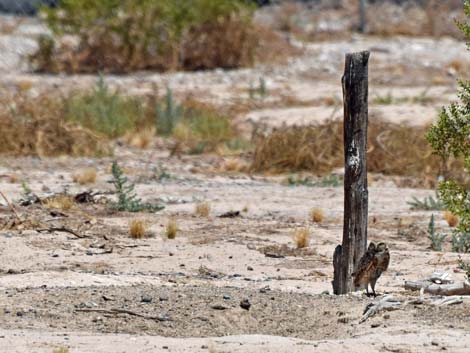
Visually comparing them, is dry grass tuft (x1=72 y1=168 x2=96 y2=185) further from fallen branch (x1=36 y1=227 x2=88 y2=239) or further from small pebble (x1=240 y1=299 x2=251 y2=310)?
small pebble (x1=240 y1=299 x2=251 y2=310)

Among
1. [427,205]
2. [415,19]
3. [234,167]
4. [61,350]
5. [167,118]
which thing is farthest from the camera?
[415,19]

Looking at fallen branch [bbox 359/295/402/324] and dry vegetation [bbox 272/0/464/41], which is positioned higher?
dry vegetation [bbox 272/0/464/41]

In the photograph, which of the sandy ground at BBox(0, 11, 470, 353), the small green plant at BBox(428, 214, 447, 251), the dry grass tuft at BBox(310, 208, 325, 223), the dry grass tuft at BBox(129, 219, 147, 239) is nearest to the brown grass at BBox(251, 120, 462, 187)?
the sandy ground at BBox(0, 11, 470, 353)

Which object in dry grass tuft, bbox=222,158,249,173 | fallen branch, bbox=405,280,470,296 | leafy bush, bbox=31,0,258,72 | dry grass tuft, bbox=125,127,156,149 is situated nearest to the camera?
fallen branch, bbox=405,280,470,296

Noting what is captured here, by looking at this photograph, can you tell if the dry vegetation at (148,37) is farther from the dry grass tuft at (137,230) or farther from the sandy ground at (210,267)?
the dry grass tuft at (137,230)

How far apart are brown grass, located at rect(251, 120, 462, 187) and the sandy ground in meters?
0.38

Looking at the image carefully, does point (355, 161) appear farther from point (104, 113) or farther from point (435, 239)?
point (104, 113)

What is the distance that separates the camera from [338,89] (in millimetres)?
19500

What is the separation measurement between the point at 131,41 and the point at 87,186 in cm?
892

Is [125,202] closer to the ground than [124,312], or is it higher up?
closer to the ground

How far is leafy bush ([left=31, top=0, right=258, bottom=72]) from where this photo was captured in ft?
69.2

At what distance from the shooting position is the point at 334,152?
47.9 ft

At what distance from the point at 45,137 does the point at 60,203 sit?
3869mm

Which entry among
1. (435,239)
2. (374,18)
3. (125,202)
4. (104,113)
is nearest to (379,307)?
(435,239)
